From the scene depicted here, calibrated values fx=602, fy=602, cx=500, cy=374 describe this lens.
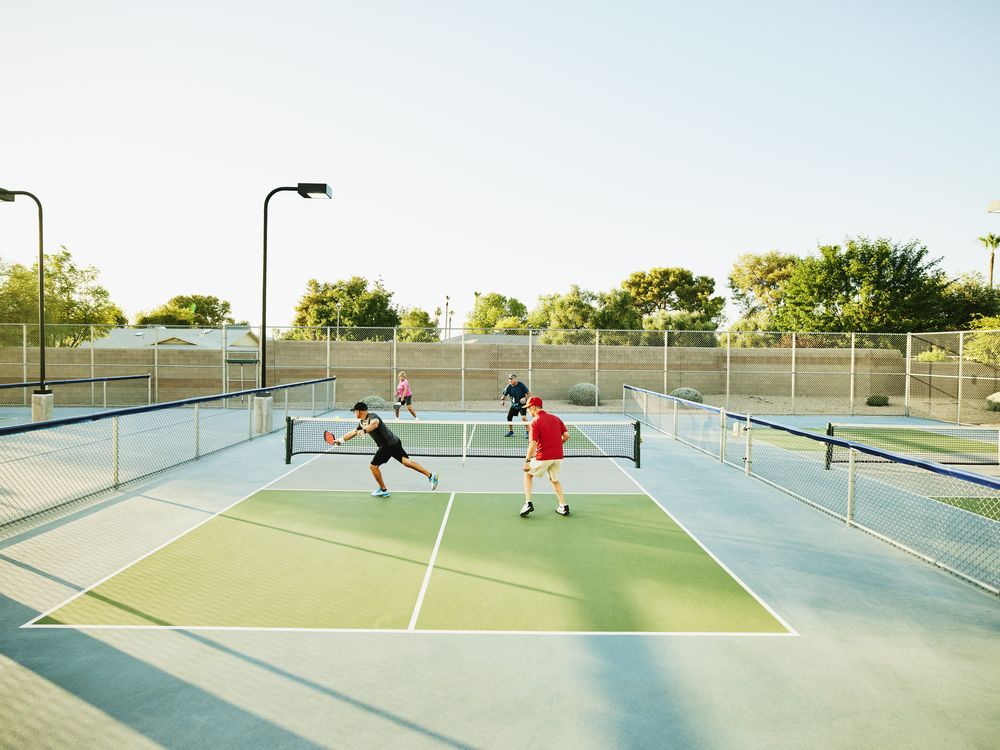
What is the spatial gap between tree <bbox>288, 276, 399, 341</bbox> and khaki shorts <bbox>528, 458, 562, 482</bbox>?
45263 millimetres

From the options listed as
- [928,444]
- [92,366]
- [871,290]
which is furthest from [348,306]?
[928,444]

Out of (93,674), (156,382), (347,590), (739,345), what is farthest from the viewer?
(739,345)

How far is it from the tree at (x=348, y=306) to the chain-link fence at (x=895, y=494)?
141 feet

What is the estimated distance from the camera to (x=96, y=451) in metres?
14.1

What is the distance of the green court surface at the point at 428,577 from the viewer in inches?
222

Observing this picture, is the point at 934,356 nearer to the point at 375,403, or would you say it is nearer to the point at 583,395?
the point at 583,395

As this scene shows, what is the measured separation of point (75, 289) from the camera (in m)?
53.3

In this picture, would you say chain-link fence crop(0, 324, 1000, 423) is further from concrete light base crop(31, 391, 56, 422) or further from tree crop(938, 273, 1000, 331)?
tree crop(938, 273, 1000, 331)

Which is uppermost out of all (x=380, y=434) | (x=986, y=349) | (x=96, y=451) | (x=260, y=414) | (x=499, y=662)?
(x=986, y=349)

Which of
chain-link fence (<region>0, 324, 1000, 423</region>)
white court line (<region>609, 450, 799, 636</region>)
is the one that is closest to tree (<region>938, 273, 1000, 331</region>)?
chain-link fence (<region>0, 324, 1000, 423</region>)

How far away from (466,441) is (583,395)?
12.2 m

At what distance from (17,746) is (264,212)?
14.1 m

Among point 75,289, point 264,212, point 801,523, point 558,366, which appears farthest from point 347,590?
point 75,289

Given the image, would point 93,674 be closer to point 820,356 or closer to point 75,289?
point 820,356
